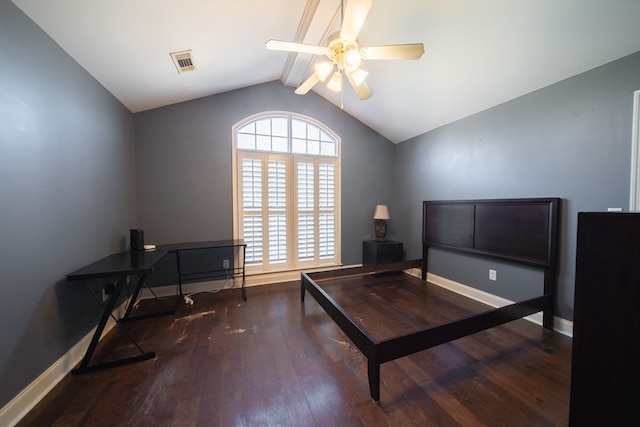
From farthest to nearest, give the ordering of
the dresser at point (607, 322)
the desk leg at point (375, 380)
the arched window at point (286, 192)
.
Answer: the arched window at point (286, 192) < the desk leg at point (375, 380) < the dresser at point (607, 322)

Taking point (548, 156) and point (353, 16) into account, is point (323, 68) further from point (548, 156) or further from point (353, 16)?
point (548, 156)

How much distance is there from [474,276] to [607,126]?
6.19 ft

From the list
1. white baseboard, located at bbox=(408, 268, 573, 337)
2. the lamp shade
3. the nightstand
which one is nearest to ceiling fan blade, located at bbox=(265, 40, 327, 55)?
the lamp shade

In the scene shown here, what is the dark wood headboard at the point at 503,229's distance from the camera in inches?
84.5

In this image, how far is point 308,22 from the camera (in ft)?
7.07

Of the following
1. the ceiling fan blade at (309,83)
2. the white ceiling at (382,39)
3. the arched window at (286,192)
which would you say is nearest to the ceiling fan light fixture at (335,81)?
the ceiling fan blade at (309,83)

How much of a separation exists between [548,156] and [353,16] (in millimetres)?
2277

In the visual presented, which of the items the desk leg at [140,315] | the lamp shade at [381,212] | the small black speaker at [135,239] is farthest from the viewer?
the lamp shade at [381,212]

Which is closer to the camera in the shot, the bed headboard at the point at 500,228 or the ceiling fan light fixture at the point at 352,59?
the ceiling fan light fixture at the point at 352,59

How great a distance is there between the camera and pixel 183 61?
223cm

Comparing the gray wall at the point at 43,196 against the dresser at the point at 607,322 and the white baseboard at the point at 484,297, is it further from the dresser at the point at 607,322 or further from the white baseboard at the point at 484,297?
the white baseboard at the point at 484,297

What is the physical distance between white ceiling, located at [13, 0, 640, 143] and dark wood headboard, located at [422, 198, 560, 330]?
1.19m

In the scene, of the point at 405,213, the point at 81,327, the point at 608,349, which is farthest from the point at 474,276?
the point at 81,327

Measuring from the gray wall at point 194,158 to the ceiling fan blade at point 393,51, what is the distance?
2.13 m
